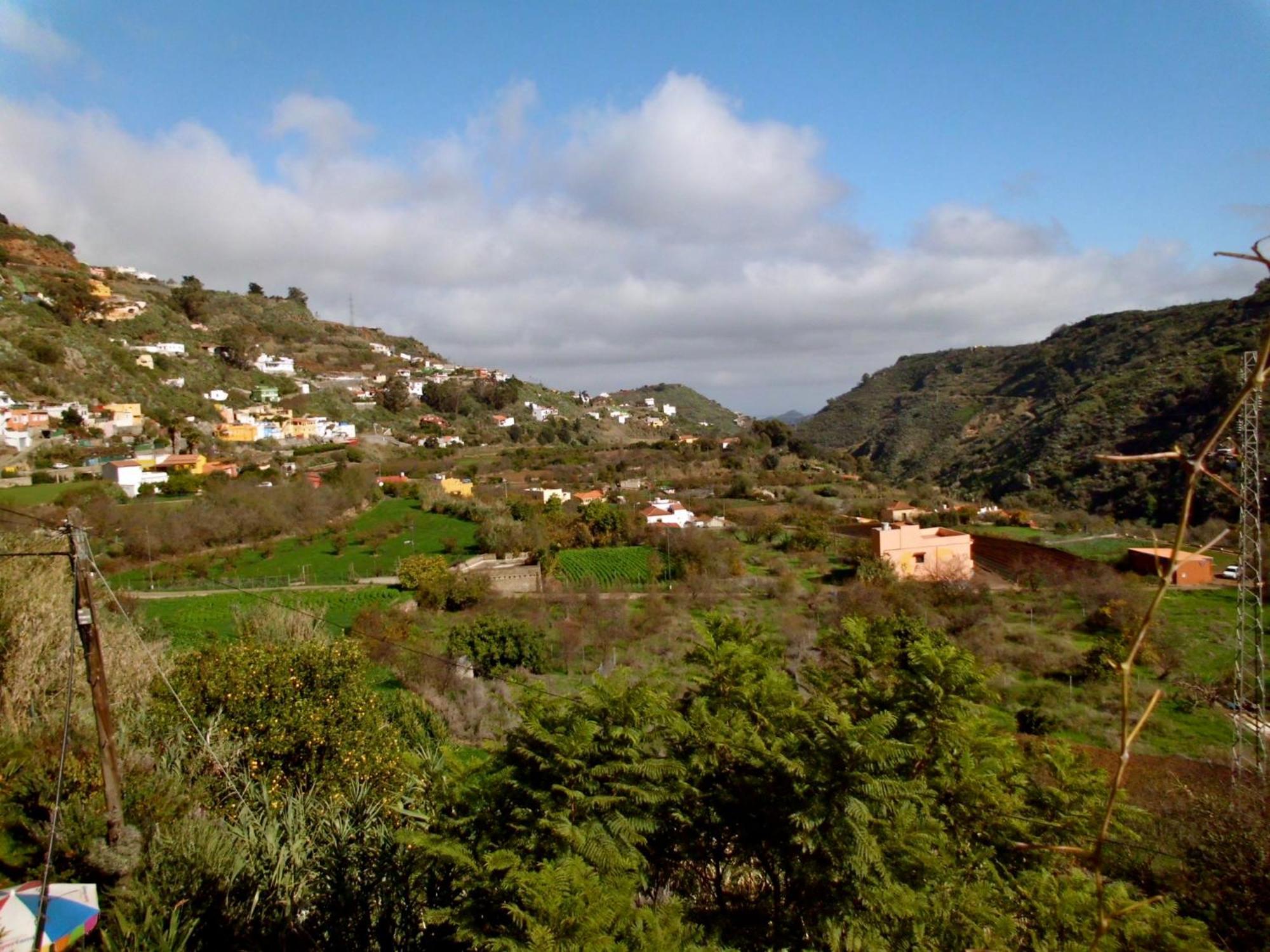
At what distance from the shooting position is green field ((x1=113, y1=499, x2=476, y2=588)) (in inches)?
824

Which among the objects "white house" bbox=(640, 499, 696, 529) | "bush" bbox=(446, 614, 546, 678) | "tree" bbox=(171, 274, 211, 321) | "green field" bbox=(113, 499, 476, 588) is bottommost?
"bush" bbox=(446, 614, 546, 678)

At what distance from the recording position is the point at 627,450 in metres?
46.3

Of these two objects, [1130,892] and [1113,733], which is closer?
[1130,892]

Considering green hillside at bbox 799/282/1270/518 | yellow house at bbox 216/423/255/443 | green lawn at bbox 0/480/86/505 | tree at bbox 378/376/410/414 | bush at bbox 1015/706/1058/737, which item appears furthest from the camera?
tree at bbox 378/376/410/414

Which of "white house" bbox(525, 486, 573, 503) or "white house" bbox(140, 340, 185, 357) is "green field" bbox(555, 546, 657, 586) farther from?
"white house" bbox(140, 340, 185, 357)

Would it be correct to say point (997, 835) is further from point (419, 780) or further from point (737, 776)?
point (419, 780)

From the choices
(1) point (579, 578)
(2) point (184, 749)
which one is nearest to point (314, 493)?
(1) point (579, 578)

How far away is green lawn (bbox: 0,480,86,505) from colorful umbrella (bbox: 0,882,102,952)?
19018 mm

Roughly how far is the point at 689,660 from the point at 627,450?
137ft

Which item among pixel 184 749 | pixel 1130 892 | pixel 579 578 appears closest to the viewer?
pixel 1130 892

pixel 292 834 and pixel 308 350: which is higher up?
pixel 308 350

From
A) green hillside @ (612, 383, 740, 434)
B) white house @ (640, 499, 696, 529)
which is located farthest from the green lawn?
green hillside @ (612, 383, 740, 434)

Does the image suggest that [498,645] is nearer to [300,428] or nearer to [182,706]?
[182,706]

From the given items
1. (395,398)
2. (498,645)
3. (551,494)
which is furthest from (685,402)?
(498,645)
